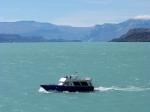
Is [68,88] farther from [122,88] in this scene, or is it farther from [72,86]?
[122,88]

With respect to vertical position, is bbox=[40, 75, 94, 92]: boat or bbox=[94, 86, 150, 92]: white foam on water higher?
bbox=[40, 75, 94, 92]: boat

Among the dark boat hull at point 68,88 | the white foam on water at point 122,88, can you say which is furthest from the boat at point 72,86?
the white foam on water at point 122,88

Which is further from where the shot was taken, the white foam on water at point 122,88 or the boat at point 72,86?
the white foam on water at point 122,88

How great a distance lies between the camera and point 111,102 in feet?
261

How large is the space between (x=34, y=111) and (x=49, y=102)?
9.42 m

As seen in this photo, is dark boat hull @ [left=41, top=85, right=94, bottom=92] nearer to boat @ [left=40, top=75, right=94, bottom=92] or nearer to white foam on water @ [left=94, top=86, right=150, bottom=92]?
boat @ [left=40, top=75, right=94, bottom=92]

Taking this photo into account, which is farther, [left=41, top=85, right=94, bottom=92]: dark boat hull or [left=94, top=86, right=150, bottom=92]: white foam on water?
[left=94, top=86, right=150, bottom=92]: white foam on water

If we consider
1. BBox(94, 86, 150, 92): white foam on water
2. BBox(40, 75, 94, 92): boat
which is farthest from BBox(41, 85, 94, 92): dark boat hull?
BBox(94, 86, 150, 92): white foam on water

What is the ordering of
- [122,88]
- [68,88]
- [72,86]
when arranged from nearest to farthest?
[68,88]
[72,86]
[122,88]

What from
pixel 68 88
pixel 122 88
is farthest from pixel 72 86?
pixel 122 88

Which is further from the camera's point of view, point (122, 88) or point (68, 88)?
point (122, 88)

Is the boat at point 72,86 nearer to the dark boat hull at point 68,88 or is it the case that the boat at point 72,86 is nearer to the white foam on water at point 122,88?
the dark boat hull at point 68,88

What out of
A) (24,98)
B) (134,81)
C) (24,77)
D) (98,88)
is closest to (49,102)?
(24,98)

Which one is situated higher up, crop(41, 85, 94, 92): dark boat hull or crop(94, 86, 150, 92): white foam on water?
crop(41, 85, 94, 92): dark boat hull
